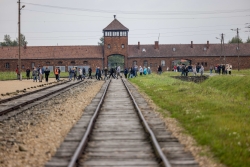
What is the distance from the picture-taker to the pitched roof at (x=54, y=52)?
8112 cm

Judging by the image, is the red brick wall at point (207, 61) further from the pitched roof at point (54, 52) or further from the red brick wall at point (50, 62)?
the pitched roof at point (54, 52)

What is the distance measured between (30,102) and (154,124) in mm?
8851

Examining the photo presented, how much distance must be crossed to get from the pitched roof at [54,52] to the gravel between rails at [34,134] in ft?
216

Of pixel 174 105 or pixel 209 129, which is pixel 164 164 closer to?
pixel 209 129

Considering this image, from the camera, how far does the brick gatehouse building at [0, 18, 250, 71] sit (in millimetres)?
80062

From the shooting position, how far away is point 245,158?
7.23m

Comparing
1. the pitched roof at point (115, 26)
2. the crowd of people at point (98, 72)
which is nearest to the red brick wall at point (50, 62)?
the pitched roof at point (115, 26)

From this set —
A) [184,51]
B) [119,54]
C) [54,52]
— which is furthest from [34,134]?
[184,51]

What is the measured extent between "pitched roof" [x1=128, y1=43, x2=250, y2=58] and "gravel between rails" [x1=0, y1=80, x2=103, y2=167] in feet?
224

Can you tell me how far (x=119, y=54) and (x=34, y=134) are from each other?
70.6 m

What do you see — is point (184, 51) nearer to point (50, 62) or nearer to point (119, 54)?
point (119, 54)

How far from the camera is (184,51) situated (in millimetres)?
85250

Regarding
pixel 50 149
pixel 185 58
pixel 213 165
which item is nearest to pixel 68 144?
pixel 50 149

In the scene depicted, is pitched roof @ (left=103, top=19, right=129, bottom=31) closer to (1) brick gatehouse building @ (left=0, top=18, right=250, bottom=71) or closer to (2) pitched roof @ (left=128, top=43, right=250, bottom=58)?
(1) brick gatehouse building @ (left=0, top=18, right=250, bottom=71)
